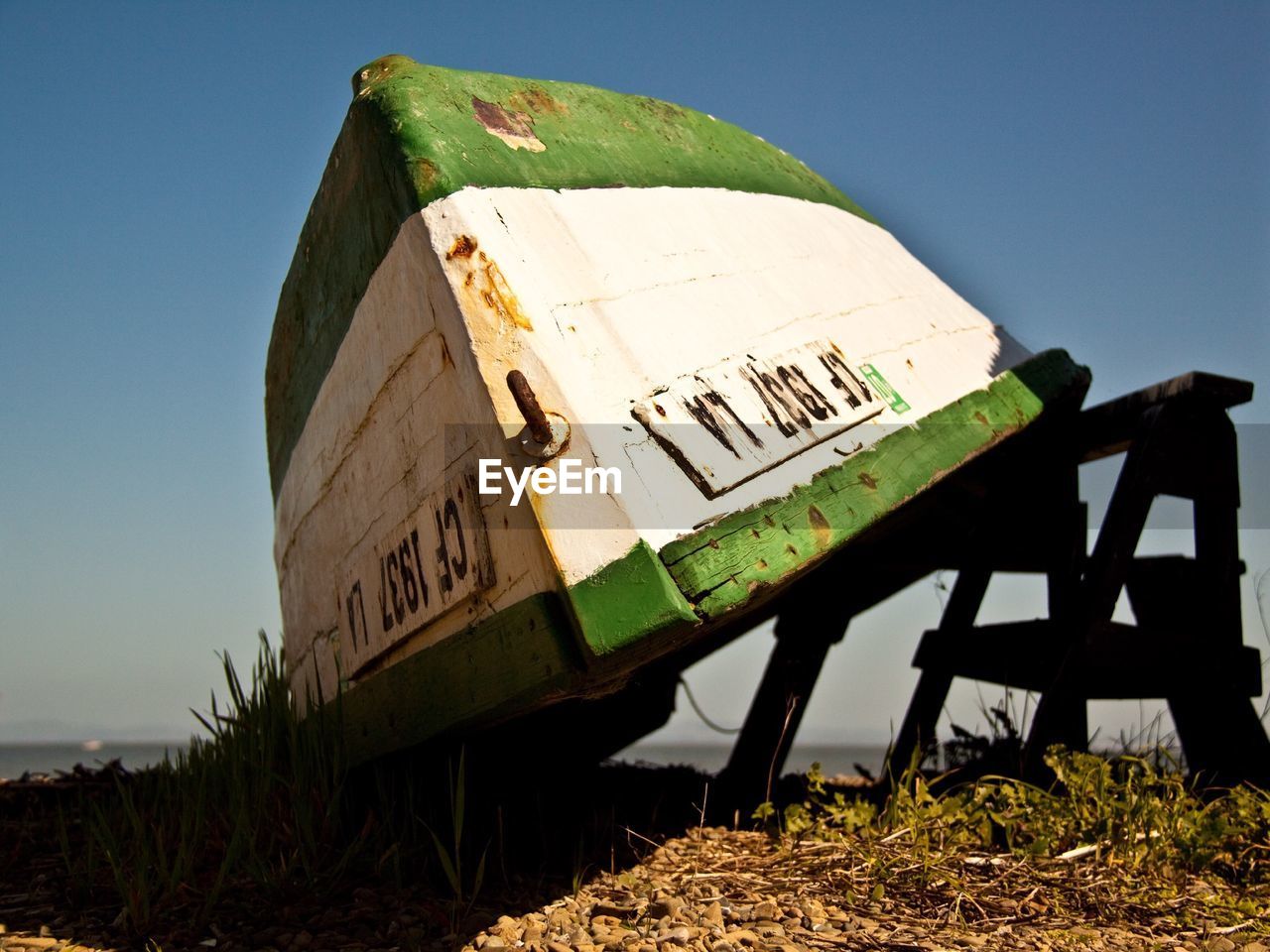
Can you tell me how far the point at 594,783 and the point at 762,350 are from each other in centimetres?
211

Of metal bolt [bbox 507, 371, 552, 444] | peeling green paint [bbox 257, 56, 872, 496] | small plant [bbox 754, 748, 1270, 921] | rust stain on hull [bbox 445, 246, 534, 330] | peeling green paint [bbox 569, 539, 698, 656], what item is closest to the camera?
peeling green paint [bbox 569, 539, 698, 656]

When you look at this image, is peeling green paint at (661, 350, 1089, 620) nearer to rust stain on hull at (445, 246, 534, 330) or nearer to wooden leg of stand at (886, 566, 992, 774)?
rust stain on hull at (445, 246, 534, 330)

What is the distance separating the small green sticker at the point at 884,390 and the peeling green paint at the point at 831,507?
7cm

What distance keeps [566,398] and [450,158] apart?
0.71 meters

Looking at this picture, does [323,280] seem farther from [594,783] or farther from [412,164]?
[594,783]

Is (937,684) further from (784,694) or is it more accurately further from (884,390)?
(884,390)

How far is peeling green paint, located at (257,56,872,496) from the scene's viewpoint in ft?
8.25

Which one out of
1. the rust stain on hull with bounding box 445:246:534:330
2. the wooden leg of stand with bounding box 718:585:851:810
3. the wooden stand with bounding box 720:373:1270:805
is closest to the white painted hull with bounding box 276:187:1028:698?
the rust stain on hull with bounding box 445:246:534:330

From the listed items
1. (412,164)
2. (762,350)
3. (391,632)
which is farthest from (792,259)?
(391,632)

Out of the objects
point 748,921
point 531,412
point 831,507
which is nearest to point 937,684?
point 831,507

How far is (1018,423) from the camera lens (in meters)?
3.52

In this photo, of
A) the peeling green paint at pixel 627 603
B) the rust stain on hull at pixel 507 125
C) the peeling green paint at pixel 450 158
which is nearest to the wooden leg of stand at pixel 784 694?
the peeling green paint at pixel 450 158

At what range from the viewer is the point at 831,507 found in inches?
96.9

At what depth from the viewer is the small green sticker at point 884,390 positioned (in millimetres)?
2945
